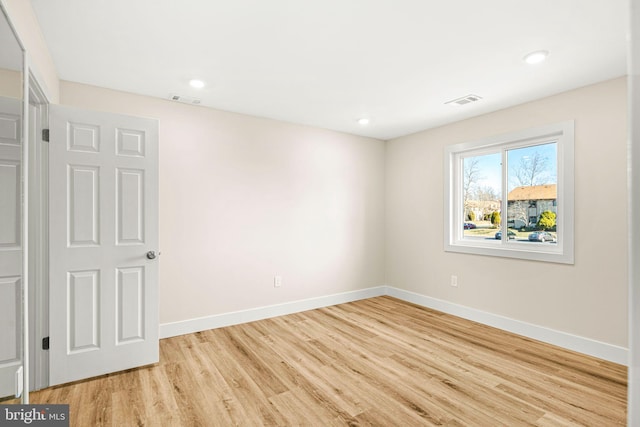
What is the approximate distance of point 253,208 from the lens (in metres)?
3.89

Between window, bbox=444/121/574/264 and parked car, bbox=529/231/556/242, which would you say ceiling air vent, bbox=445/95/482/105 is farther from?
parked car, bbox=529/231/556/242

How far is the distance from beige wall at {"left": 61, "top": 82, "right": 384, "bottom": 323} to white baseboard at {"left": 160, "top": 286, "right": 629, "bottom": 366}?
85mm

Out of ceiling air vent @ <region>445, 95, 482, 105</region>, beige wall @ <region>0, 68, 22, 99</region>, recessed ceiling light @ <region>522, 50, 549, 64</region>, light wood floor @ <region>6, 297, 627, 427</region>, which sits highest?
recessed ceiling light @ <region>522, 50, 549, 64</region>

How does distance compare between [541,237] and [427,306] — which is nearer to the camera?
[541,237]

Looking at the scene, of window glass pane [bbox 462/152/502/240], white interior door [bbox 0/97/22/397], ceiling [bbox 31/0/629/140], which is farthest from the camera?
window glass pane [bbox 462/152/502/240]

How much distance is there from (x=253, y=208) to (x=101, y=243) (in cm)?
166

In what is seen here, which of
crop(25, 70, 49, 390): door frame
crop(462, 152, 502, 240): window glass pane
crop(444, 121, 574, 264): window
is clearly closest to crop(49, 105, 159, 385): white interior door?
crop(25, 70, 49, 390): door frame

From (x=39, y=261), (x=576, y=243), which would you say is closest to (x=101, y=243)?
(x=39, y=261)

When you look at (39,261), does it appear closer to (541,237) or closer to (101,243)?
(101,243)

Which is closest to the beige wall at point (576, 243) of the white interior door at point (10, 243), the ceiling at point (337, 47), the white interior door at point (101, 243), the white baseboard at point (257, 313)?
the ceiling at point (337, 47)

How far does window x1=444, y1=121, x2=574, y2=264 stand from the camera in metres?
3.18

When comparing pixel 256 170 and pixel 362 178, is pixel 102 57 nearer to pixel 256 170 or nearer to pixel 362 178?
pixel 256 170

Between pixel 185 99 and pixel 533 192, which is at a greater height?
pixel 185 99

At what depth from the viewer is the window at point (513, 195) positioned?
10.4 feet
